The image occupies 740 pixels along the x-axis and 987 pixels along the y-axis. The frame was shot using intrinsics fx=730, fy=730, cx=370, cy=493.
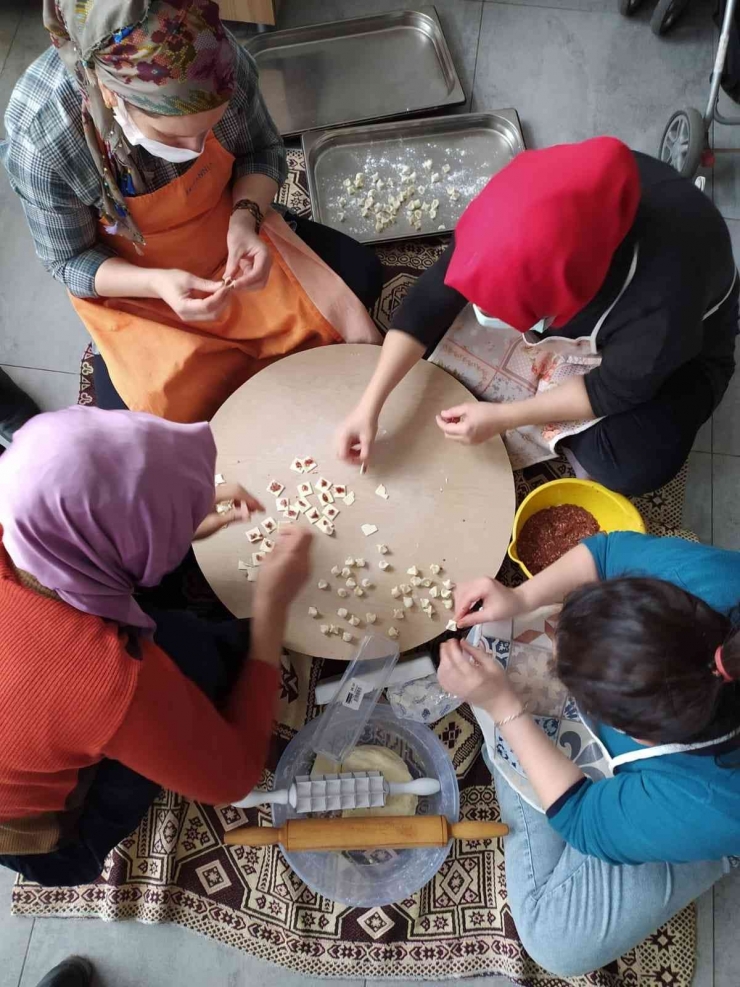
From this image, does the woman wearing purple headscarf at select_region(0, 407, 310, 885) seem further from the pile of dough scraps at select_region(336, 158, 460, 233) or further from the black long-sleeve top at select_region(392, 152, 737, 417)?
the pile of dough scraps at select_region(336, 158, 460, 233)

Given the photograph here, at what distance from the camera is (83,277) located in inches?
62.7

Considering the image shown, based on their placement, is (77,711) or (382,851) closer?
(77,711)

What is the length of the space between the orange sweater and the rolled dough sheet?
0.42m

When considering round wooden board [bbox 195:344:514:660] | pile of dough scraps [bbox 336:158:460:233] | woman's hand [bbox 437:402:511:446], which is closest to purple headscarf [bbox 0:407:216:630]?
round wooden board [bbox 195:344:514:660]

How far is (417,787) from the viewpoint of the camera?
1591 millimetres

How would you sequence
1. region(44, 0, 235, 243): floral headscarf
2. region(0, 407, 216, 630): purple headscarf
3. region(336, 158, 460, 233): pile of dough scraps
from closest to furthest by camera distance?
1. region(0, 407, 216, 630): purple headscarf
2. region(44, 0, 235, 243): floral headscarf
3. region(336, 158, 460, 233): pile of dough scraps

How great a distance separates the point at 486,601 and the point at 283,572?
1.36ft

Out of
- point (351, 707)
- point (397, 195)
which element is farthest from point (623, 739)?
point (397, 195)

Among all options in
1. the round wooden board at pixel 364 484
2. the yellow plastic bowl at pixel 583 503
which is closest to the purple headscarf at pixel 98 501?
the round wooden board at pixel 364 484

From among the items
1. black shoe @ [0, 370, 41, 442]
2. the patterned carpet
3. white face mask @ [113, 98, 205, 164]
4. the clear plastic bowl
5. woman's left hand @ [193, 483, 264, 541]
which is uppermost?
white face mask @ [113, 98, 205, 164]

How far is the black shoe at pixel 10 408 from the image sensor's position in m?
2.01

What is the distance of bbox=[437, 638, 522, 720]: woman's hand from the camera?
1.37 metres

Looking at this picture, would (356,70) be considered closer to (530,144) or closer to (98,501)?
(530,144)

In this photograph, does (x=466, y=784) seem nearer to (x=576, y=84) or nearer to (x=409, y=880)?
(x=409, y=880)
